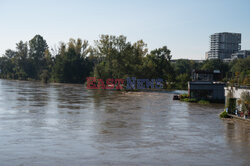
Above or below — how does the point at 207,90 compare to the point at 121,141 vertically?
above

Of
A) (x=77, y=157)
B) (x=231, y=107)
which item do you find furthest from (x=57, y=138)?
(x=231, y=107)

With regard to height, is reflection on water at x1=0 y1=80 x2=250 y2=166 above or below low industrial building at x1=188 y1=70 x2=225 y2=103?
below

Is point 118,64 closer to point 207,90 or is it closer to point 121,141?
point 207,90

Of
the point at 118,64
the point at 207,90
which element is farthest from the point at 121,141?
the point at 118,64

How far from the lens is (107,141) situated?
23641 mm

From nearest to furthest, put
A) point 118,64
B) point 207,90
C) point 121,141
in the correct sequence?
1. point 121,141
2. point 207,90
3. point 118,64

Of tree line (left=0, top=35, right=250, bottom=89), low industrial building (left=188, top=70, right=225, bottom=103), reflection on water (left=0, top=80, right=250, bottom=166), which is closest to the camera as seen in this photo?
reflection on water (left=0, top=80, right=250, bottom=166)

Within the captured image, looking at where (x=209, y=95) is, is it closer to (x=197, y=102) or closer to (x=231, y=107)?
(x=197, y=102)

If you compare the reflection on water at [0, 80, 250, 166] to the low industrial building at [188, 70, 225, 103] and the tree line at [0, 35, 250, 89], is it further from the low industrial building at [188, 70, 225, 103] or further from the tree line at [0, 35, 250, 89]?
the tree line at [0, 35, 250, 89]

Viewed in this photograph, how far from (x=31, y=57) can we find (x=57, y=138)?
181629 millimetres

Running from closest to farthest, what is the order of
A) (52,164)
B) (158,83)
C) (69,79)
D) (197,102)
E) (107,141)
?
(52,164) → (107,141) → (197,102) → (158,83) → (69,79)

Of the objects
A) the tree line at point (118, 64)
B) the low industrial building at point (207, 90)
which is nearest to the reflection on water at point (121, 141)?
the low industrial building at point (207, 90)

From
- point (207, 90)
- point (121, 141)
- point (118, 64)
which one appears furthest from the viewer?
point (118, 64)

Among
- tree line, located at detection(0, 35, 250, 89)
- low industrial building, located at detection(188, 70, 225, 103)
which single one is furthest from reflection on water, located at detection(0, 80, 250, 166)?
tree line, located at detection(0, 35, 250, 89)
